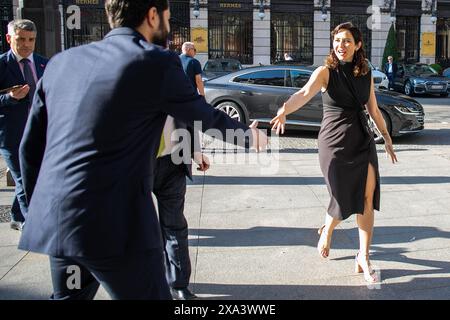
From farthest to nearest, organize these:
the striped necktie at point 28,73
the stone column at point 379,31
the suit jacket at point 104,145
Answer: the stone column at point 379,31, the striped necktie at point 28,73, the suit jacket at point 104,145

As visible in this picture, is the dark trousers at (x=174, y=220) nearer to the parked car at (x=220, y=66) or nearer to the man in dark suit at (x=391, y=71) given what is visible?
the parked car at (x=220, y=66)

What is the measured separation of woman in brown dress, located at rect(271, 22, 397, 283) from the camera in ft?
12.8

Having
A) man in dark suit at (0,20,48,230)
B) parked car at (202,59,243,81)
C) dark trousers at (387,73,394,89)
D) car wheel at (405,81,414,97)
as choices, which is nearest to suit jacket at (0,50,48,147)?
man in dark suit at (0,20,48,230)

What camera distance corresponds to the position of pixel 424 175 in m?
7.52

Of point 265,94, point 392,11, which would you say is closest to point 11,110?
point 265,94

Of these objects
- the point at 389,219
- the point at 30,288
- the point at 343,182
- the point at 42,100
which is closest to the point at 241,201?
the point at 389,219

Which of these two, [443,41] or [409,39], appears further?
[443,41]

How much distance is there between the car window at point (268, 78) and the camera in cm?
1105

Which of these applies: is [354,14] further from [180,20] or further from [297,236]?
[297,236]

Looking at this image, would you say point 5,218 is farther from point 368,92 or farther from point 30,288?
point 368,92

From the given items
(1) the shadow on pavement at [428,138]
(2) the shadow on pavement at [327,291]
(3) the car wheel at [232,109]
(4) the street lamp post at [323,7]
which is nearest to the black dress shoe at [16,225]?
(2) the shadow on pavement at [327,291]

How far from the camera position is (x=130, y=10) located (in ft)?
6.88

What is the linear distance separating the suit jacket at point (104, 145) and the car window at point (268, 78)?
914 cm

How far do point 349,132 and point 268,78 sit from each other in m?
7.33
